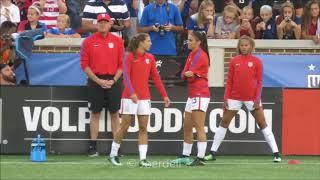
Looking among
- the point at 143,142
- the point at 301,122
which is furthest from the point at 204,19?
the point at 143,142

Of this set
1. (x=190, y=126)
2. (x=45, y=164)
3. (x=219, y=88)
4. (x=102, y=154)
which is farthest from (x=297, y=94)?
(x=45, y=164)

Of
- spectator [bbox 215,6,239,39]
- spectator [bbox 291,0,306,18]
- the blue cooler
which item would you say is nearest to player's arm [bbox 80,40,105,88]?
the blue cooler

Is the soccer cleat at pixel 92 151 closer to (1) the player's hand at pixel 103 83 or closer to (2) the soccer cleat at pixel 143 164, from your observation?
(1) the player's hand at pixel 103 83

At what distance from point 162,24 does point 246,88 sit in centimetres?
295

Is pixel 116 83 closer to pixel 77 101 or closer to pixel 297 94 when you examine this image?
pixel 77 101

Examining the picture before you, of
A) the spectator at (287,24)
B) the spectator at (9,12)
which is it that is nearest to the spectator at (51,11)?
the spectator at (9,12)

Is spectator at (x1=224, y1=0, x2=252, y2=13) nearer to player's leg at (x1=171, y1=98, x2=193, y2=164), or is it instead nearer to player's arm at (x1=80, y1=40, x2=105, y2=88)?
player's arm at (x1=80, y1=40, x2=105, y2=88)

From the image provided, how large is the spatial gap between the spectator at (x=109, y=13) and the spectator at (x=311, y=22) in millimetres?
3564

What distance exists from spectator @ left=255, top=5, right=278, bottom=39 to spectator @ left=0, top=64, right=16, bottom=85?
194 inches

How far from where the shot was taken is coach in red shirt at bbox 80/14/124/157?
13477 millimetres

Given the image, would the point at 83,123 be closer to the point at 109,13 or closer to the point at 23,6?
the point at 109,13

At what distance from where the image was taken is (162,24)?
15.4m

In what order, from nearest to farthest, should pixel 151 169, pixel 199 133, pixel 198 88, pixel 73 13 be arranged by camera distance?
pixel 151 169, pixel 199 133, pixel 198 88, pixel 73 13

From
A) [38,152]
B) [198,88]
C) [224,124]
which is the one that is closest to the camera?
[198,88]
